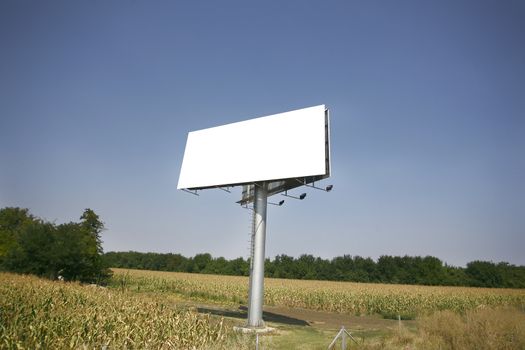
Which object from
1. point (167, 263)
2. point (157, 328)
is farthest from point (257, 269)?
point (167, 263)

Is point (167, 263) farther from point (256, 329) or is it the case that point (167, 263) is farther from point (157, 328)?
point (157, 328)

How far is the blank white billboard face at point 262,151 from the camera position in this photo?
18.5 metres

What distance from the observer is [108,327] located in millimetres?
11109

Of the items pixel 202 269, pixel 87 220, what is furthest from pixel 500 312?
pixel 202 269

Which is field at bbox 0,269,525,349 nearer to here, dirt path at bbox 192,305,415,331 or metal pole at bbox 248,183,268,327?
dirt path at bbox 192,305,415,331

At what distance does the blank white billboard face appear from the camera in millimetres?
18453

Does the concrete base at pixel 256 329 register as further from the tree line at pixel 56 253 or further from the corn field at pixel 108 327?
the tree line at pixel 56 253

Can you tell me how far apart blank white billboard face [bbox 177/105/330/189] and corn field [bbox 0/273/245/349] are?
8033 millimetres

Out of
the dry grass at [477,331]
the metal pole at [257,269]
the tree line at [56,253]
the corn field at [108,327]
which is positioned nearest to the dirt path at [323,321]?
the metal pole at [257,269]

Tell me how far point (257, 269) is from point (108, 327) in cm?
847

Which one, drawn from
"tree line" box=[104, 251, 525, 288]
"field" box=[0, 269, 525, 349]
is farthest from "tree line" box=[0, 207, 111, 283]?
"tree line" box=[104, 251, 525, 288]

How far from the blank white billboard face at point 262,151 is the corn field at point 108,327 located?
A: 26.4ft

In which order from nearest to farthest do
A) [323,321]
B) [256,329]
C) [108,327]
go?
[108,327] < [256,329] < [323,321]

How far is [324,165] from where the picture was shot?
58.1 ft
